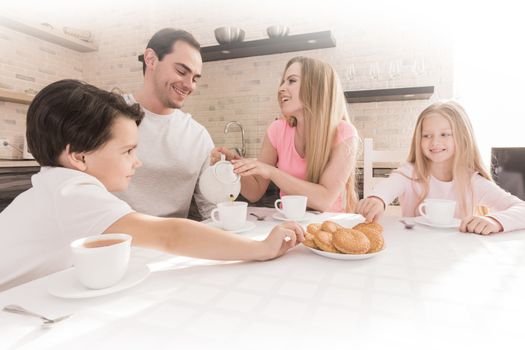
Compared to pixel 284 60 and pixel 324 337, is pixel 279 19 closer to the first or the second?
pixel 284 60

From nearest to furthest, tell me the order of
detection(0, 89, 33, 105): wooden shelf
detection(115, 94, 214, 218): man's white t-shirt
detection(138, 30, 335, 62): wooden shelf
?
detection(115, 94, 214, 218): man's white t-shirt, detection(138, 30, 335, 62): wooden shelf, detection(0, 89, 33, 105): wooden shelf

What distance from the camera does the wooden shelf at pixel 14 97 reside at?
351cm

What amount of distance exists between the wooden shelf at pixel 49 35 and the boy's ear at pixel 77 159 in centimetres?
380

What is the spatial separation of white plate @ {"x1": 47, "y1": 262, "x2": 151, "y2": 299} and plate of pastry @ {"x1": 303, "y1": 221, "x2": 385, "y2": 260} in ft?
1.25

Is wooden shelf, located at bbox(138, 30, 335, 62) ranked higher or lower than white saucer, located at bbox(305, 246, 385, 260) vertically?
higher

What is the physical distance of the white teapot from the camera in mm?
1199

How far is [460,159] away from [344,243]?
1.09 m

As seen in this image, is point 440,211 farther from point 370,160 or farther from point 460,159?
point 370,160

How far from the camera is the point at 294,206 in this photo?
1.14m

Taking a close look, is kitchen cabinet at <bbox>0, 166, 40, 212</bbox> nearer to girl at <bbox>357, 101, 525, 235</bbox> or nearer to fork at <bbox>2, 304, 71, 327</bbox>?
fork at <bbox>2, 304, 71, 327</bbox>

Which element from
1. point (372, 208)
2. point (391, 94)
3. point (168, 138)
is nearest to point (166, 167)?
point (168, 138)

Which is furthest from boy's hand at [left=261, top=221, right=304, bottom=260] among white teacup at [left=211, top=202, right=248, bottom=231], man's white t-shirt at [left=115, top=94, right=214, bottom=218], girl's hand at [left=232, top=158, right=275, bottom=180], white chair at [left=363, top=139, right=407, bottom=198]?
white chair at [left=363, top=139, right=407, bottom=198]

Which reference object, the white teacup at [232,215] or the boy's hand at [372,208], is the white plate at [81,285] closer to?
the white teacup at [232,215]

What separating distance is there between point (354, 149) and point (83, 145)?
4.01ft
